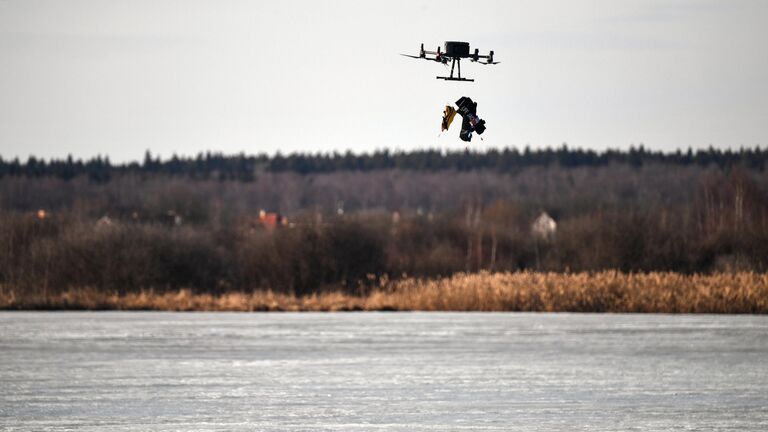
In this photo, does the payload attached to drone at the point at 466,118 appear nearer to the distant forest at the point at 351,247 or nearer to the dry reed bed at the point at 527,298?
the dry reed bed at the point at 527,298

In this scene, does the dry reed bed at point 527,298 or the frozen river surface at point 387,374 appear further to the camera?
the dry reed bed at point 527,298

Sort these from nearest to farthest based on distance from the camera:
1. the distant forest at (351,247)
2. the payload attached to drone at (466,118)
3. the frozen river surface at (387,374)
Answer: the payload attached to drone at (466,118) < the frozen river surface at (387,374) < the distant forest at (351,247)

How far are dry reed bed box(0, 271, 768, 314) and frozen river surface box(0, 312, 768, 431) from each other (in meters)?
3.08

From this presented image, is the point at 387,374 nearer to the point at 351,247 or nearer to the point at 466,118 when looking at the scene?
the point at 466,118

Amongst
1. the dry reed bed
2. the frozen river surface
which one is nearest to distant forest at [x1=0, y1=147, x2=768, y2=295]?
the dry reed bed

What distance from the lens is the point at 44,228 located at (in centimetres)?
6481

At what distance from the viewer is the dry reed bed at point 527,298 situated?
1940 inches

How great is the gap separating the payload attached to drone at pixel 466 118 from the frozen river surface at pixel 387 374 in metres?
6.37

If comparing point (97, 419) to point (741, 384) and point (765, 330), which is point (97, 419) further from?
point (765, 330)

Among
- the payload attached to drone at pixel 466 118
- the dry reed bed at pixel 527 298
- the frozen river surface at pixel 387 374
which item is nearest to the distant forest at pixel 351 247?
the dry reed bed at pixel 527 298

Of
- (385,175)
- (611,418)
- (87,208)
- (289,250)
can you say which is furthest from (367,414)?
(385,175)

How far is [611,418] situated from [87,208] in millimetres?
115752

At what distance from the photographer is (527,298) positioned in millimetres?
50812

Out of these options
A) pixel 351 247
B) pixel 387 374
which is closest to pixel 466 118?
pixel 387 374
